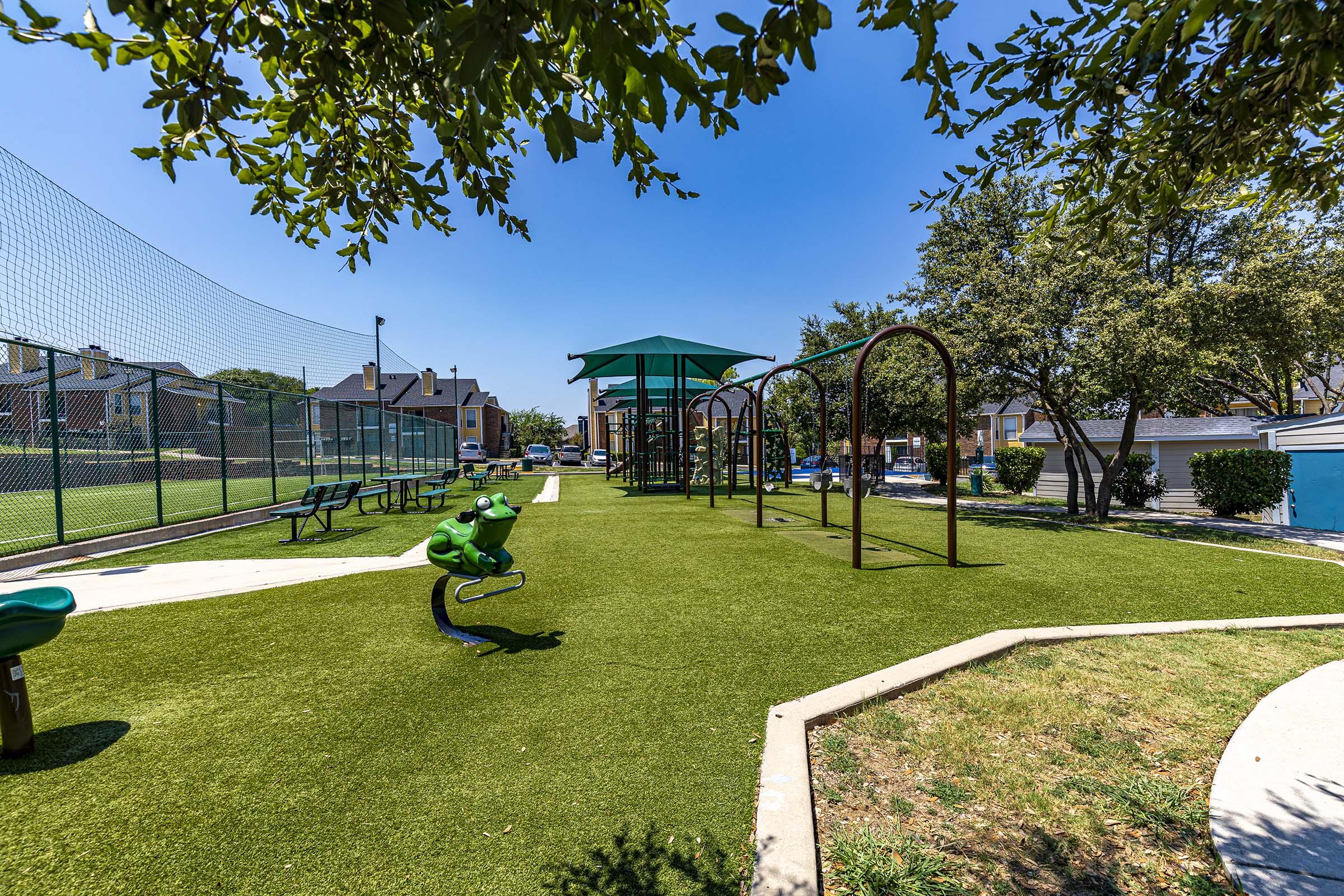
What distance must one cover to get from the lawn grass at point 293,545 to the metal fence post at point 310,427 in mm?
1811

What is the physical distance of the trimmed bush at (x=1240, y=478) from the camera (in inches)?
535

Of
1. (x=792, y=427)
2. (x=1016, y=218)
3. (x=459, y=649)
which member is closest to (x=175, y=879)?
(x=459, y=649)

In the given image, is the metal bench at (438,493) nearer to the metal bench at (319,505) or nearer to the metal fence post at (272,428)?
the metal fence post at (272,428)

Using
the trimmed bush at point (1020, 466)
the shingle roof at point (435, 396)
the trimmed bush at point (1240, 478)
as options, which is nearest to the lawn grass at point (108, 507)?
the trimmed bush at point (1240, 478)

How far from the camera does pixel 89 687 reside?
12.0 feet

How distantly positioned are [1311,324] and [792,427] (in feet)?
62.8

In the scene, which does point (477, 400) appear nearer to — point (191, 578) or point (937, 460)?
point (937, 460)

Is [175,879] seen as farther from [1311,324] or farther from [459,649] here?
[1311,324]

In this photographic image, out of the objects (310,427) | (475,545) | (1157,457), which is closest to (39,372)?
(310,427)

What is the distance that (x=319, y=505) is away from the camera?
9.20 metres

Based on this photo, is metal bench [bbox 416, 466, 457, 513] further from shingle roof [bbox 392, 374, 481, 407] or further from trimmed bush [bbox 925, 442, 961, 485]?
shingle roof [bbox 392, 374, 481, 407]

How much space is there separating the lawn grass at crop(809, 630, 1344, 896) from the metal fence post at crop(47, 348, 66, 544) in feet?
32.6

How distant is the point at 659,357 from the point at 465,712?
A: 774 inches

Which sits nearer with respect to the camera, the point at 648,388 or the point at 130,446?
the point at 130,446
